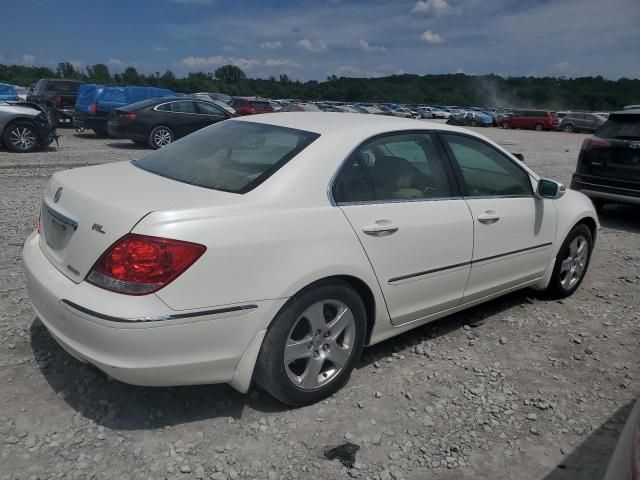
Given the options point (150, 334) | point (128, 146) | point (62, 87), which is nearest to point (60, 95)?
point (62, 87)

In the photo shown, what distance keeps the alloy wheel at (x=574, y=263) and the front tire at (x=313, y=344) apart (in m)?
2.46

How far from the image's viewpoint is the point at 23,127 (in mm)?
12383

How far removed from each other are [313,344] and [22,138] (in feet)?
38.9

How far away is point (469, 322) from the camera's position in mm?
4289

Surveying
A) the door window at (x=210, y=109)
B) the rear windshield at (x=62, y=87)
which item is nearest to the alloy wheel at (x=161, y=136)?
the door window at (x=210, y=109)

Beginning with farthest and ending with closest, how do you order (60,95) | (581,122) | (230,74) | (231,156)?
(230,74) < (581,122) < (60,95) < (231,156)

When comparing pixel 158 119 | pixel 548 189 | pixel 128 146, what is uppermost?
pixel 548 189

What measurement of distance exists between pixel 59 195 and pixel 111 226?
2.25ft

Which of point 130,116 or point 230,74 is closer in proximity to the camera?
point 130,116

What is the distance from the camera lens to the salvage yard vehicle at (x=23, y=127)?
40.0ft

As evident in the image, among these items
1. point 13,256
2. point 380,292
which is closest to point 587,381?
point 380,292

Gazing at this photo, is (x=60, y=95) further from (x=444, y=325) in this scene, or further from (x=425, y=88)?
(x=425, y=88)

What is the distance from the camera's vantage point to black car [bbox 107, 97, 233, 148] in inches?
559

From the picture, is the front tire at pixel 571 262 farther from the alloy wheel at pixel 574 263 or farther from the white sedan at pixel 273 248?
the white sedan at pixel 273 248
